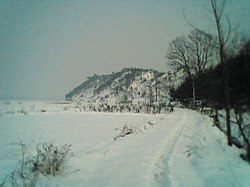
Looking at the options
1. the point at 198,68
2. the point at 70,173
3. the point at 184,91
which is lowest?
the point at 70,173

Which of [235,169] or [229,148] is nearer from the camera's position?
[235,169]

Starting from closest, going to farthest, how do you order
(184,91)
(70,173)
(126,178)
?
(126,178), (70,173), (184,91)

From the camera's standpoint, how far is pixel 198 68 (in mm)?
34031

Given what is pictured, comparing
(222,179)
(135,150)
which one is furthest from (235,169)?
(135,150)

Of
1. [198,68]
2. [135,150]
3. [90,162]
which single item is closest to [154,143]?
[135,150]

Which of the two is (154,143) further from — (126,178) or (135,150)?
(126,178)

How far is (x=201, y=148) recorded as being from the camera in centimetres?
693

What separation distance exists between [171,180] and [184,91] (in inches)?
1722

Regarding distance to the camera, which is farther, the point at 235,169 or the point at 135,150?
the point at 135,150

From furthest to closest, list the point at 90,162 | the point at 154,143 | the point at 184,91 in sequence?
1. the point at 184,91
2. the point at 154,143
3. the point at 90,162

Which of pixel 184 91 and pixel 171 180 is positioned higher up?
pixel 184 91

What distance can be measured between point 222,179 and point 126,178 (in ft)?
6.42

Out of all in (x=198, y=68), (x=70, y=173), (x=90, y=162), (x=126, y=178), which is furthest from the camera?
(x=198, y=68)

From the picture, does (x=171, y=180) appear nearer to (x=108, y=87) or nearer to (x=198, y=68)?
(x=198, y=68)
